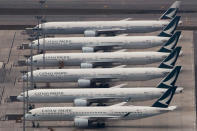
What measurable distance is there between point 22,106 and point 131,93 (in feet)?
60.5

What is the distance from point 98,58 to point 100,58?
1.25 feet

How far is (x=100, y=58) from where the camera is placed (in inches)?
6934

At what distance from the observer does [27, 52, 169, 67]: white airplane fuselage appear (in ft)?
575

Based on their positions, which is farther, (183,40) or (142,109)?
(183,40)

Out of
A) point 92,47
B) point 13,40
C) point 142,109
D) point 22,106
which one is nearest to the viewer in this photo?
point 142,109

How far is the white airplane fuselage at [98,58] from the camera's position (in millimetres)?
175125

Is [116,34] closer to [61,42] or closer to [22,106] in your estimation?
[61,42]

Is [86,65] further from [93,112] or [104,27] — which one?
[93,112]

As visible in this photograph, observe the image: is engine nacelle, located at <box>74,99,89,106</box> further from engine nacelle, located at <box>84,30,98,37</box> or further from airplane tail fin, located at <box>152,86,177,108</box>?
engine nacelle, located at <box>84,30,98,37</box>

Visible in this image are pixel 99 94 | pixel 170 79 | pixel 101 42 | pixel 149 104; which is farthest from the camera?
pixel 101 42

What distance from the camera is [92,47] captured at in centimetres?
18488

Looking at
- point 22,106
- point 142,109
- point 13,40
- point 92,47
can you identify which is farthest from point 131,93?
point 13,40

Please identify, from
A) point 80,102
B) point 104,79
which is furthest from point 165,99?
point 104,79

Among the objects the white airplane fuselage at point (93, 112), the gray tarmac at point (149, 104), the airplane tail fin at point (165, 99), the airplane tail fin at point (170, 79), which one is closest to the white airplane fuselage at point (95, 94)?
the airplane tail fin at point (170, 79)
